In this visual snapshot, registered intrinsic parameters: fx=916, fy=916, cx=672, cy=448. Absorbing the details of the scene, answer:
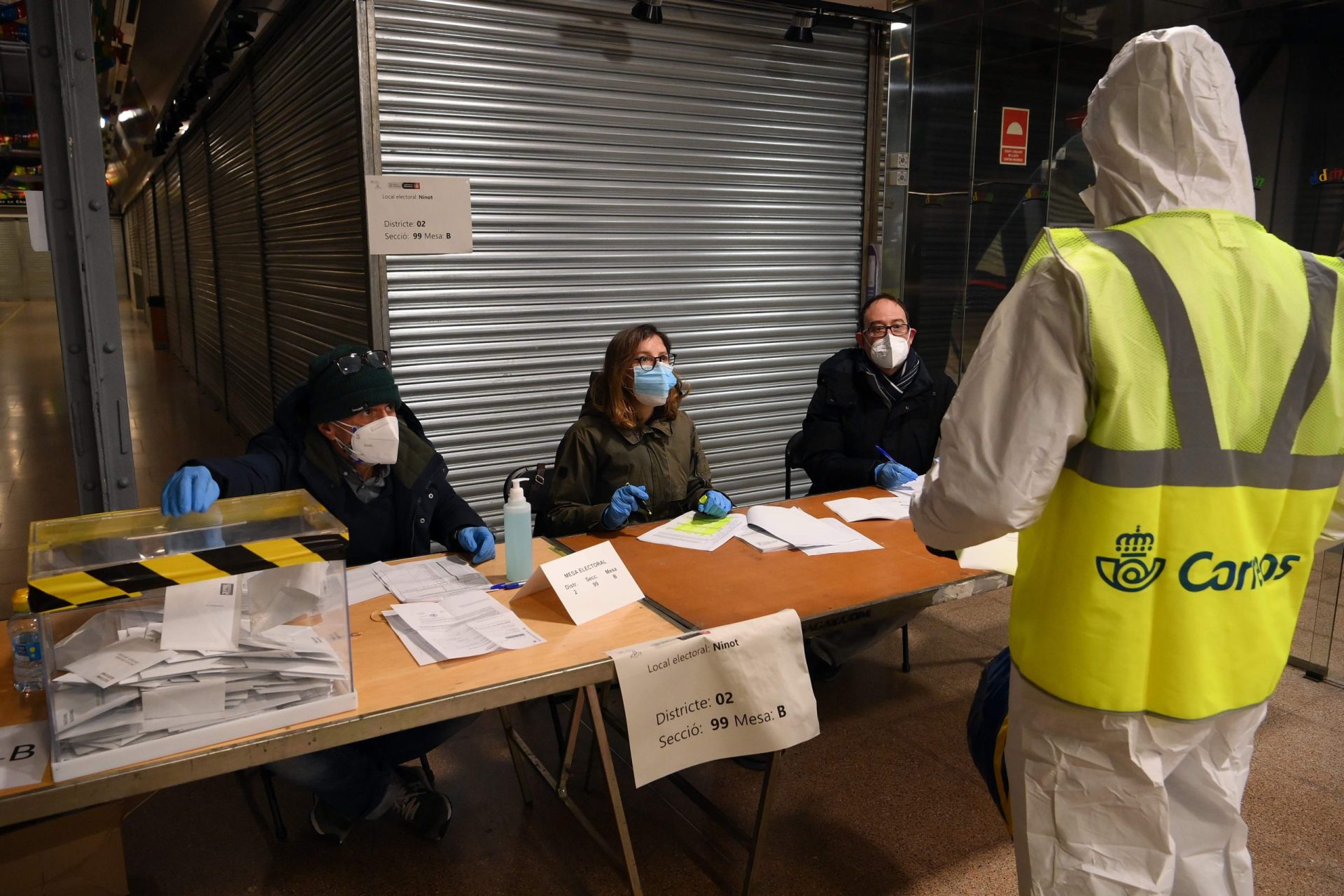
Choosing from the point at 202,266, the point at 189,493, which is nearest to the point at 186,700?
the point at 189,493

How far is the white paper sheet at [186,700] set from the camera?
57.9 inches

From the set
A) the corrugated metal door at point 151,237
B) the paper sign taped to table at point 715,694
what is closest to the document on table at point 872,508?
the paper sign taped to table at point 715,694

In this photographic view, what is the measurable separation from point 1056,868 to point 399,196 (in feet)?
11.5

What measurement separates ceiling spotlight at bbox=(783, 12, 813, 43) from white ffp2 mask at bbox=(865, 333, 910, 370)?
2288mm

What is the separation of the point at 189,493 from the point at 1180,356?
1.85 m

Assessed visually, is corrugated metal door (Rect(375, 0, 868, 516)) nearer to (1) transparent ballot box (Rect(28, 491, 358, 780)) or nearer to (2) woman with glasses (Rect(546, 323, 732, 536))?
(2) woman with glasses (Rect(546, 323, 732, 536))

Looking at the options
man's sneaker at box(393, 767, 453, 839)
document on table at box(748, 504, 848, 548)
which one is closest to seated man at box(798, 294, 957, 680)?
document on table at box(748, 504, 848, 548)

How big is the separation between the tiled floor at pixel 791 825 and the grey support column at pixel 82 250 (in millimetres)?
1126

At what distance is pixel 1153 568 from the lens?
148cm

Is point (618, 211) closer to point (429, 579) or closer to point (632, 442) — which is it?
point (632, 442)

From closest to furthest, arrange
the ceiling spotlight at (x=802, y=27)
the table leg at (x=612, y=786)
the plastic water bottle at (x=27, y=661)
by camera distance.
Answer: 1. the plastic water bottle at (x=27, y=661)
2. the table leg at (x=612, y=786)
3. the ceiling spotlight at (x=802, y=27)

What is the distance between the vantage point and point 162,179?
45.7 feet

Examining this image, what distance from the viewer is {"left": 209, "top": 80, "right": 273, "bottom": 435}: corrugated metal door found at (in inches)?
268

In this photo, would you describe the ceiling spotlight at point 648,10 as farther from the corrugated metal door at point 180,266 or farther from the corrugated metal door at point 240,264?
the corrugated metal door at point 180,266
